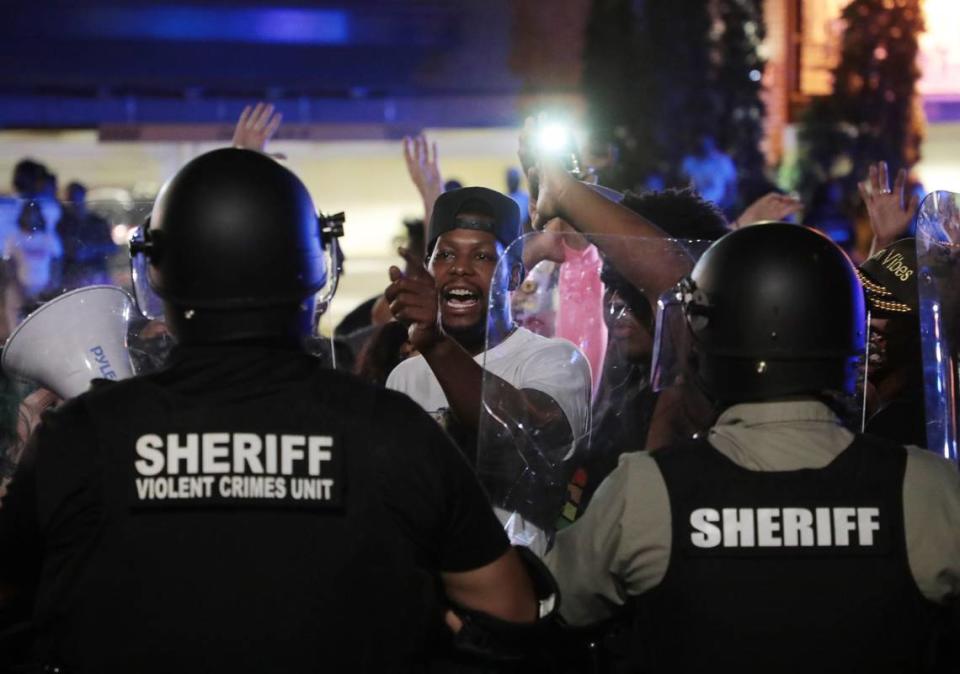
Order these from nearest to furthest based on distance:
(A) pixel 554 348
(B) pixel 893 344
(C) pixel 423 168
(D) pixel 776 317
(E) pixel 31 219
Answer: (D) pixel 776 317
(A) pixel 554 348
(B) pixel 893 344
(E) pixel 31 219
(C) pixel 423 168

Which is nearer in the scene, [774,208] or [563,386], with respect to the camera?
[563,386]

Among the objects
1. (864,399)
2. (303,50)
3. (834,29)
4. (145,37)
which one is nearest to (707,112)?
(834,29)

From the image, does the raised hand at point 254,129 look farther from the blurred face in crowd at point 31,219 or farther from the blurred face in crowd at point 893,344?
the blurred face in crowd at point 893,344

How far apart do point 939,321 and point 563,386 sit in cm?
91

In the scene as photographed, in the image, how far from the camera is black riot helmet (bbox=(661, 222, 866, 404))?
2.51 meters

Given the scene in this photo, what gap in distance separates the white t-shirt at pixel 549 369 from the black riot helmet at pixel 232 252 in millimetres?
839

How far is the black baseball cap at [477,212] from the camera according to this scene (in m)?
4.00

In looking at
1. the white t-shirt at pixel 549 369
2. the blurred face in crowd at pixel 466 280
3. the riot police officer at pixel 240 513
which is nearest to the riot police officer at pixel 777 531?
the riot police officer at pixel 240 513

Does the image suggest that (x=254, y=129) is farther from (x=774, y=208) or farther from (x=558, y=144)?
(x=774, y=208)

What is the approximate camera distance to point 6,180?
17.4 m

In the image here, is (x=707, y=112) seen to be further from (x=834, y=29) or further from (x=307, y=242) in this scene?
(x=307, y=242)

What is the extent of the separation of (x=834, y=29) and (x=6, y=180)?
11042 mm

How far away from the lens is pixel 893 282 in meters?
3.52

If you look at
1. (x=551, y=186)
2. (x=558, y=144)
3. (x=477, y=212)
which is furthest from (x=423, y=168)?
(x=551, y=186)
